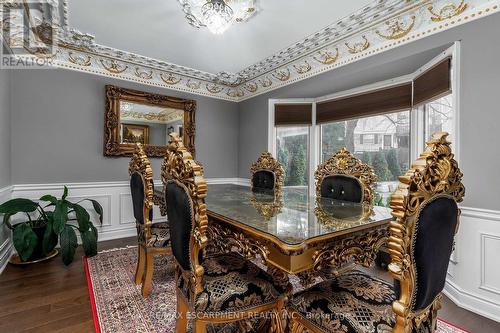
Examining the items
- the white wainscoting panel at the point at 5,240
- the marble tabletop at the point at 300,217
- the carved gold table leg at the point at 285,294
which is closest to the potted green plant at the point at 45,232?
the white wainscoting panel at the point at 5,240

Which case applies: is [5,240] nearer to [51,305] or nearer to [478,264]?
[51,305]

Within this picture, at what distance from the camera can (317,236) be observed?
97 centimetres

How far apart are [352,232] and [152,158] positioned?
10.4 feet

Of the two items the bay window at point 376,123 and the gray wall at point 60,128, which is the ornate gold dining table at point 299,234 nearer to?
the bay window at point 376,123

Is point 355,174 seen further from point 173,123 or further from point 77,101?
point 77,101

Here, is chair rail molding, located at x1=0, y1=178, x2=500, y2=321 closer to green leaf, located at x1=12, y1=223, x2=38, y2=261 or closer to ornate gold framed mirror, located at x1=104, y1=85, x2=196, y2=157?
green leaf, located at x1=12, y1=223, x2=38, y2=261

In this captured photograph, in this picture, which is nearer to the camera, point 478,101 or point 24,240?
point 478,101

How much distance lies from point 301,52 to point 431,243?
8.94 feet

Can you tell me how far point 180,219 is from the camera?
43.7 inches

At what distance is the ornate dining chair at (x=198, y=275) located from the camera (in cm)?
102

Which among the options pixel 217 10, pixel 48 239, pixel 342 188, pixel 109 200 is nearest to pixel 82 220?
pixel 48 239

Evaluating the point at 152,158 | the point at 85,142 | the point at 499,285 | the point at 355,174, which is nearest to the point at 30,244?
the point at 85,142

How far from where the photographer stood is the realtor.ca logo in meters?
2.10

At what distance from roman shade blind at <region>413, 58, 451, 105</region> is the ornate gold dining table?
1428mm
